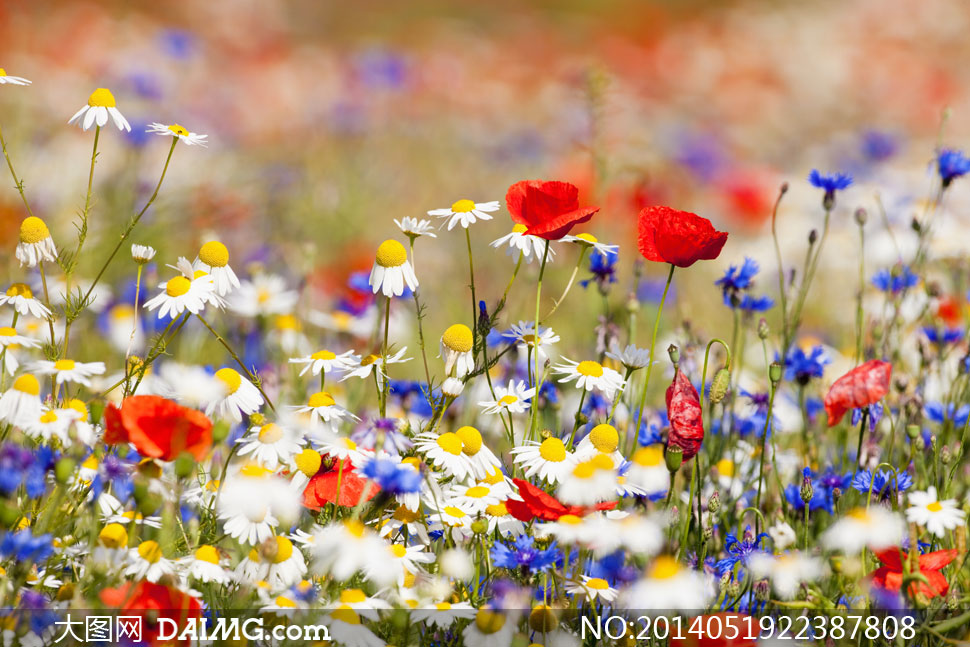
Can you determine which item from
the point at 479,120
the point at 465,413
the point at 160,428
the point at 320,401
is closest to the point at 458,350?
the point at 320,401

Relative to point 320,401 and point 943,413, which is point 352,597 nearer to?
point 320,401

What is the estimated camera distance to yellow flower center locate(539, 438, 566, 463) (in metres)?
1.34

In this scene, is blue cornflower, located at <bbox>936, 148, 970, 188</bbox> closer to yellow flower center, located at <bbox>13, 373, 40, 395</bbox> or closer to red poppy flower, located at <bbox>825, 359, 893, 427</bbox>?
red poppy flower, located at <bbox>825, 359, 893, 427</bbox>

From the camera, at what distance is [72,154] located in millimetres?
5285

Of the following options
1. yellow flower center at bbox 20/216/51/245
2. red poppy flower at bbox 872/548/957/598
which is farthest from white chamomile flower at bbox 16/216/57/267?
red poppy flower at bbox 872/548/957/598

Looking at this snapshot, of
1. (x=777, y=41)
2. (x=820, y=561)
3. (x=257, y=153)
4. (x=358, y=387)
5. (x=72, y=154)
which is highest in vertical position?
(x=777, y=41)

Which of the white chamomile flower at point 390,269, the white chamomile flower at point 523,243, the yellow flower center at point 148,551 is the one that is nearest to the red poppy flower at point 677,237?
the white chamomile flower at point 523,243

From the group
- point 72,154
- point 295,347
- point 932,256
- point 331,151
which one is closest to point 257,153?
point 331,151

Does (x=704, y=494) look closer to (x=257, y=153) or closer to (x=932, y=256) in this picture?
(x=932, y=256)

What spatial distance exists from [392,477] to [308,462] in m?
0.28

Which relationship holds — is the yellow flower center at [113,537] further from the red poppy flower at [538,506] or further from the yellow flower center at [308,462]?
the red poppy flower at [538,506]

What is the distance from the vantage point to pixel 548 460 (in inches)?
52.7

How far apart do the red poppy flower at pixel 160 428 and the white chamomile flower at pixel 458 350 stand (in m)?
0.41

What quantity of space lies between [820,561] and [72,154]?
5046 millimetres
